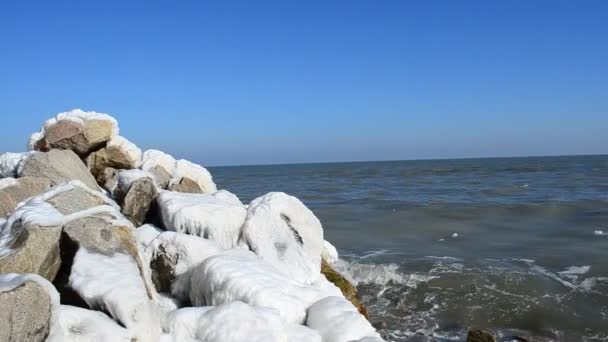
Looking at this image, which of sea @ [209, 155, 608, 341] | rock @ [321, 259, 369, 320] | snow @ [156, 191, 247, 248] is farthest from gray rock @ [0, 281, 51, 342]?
sea @ [209, 155, 608, 341]

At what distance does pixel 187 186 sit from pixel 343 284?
3631 mm

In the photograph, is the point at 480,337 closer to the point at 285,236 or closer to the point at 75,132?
the point at 285,236

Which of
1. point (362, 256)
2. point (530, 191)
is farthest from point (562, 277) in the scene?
point (530, 191)

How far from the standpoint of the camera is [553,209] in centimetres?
2284

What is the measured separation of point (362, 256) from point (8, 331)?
11.0 metres

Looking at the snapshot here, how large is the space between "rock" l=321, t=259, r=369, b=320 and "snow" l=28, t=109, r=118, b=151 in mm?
5513

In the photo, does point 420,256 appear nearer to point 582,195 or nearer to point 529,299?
point 529,299

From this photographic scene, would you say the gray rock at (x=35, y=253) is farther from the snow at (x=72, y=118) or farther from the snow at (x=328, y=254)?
the snow at (x=72, y=118)

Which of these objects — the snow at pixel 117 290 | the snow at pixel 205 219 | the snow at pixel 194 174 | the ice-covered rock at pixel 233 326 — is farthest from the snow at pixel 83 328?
the snow at pixel 194 174

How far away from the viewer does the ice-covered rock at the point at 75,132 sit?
33.8 feet

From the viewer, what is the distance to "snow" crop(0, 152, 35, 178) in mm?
9422

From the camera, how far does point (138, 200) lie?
321 inches

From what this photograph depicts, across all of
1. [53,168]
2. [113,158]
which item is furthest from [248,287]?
[113,158]

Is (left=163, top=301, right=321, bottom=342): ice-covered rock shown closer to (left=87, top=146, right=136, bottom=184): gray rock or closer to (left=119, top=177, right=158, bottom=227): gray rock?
(left=119, top=177, right=158, bottom=227): gray rock
